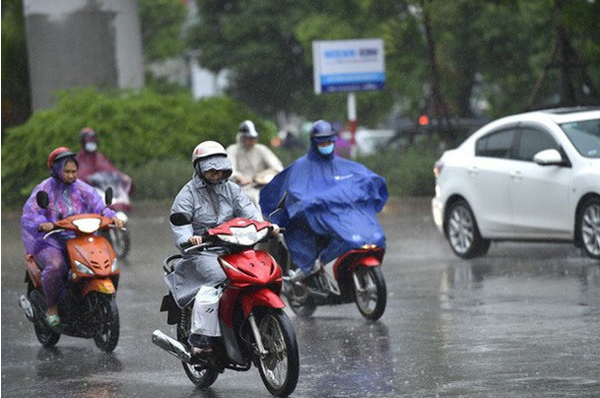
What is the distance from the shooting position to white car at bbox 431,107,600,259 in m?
16.5

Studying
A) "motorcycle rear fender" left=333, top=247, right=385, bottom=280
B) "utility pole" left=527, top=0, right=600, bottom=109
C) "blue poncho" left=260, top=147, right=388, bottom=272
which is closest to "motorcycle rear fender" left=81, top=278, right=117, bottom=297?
"blue poncho" left=260, top=147, right=388, bottom=272

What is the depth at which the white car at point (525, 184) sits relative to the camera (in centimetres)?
1647

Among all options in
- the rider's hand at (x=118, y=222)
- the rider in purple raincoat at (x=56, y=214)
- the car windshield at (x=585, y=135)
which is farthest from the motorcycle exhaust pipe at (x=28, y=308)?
the car windshield at (x=585, y=135)

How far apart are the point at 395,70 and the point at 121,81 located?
11.3 metres

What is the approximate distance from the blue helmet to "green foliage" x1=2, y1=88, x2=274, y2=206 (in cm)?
1658

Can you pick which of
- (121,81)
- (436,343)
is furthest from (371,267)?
(121,81)

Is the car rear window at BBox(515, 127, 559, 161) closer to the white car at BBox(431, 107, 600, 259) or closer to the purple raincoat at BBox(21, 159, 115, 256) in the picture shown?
the white car at BBox(431, 107, 600, 259)

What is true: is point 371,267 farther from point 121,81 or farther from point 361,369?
point 121,81

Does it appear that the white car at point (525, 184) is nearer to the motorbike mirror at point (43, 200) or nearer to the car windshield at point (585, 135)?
the car windshield at point (585, 135)

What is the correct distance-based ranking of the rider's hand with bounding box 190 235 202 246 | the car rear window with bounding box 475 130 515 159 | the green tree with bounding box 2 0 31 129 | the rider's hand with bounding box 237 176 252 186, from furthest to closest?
the green tree with bounding box 2 0 31 129 → the car rear window with bounding box 475 130 515 159 → the rider's hand with bounding box 237 176 252 186 → the rider's hand with bounding box 190 235 202 246

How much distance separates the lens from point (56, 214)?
12547mm

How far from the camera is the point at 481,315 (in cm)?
1316

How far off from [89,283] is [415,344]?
97.0 inches

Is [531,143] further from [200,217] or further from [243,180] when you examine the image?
[200,217]
